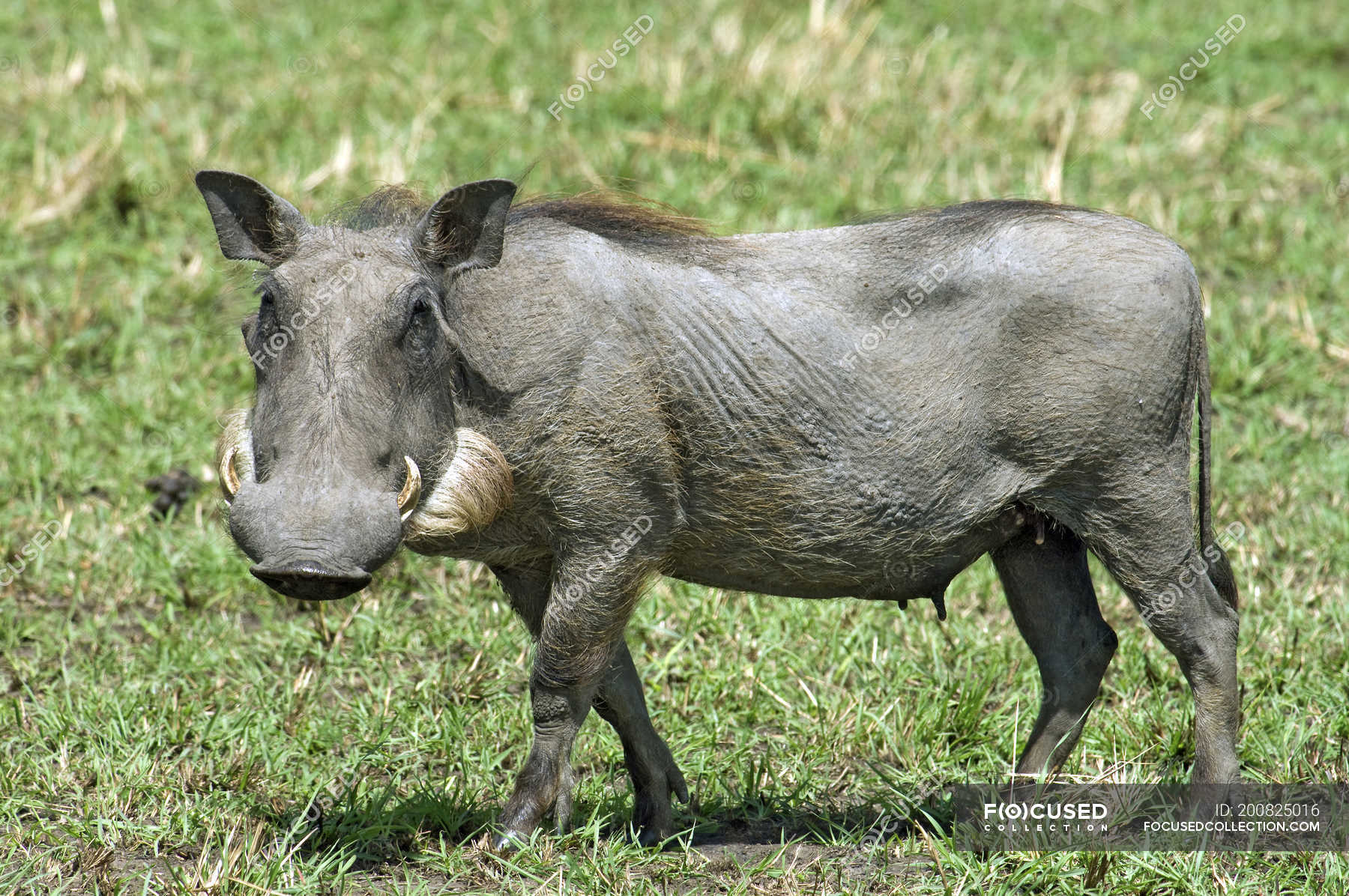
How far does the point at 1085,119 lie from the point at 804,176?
5.30ft

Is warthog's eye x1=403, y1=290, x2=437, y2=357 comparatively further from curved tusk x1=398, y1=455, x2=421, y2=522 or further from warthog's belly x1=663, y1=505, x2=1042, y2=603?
warthog's belly x1=663, y1=505, x2=1042, y2=603

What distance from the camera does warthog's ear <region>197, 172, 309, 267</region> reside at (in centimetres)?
A: 327

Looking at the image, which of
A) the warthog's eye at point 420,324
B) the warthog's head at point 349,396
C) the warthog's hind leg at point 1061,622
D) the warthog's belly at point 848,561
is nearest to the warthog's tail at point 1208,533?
the warthog's hind leg at point 1061,622

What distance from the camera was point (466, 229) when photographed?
327 centimetres

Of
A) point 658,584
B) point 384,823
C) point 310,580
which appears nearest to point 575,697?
point 384,823

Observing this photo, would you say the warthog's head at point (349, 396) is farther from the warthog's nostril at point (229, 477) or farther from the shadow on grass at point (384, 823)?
the shadow on grass at point (384, 823)

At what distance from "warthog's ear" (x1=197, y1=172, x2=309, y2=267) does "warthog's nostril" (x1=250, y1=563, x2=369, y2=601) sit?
844 mm

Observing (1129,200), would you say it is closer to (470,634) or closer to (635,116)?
(635,116)

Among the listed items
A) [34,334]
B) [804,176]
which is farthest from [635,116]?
[34,334]

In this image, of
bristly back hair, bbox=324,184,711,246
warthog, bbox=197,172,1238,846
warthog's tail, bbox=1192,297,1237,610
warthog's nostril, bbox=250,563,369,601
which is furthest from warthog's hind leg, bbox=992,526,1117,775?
warthog's nostril, bbox=250,563,369,601

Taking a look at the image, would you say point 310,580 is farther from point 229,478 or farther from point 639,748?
point 639,748

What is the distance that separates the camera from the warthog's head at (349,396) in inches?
112

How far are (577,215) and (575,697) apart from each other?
1186mm

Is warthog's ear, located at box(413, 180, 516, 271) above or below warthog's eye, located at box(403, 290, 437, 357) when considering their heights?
above
